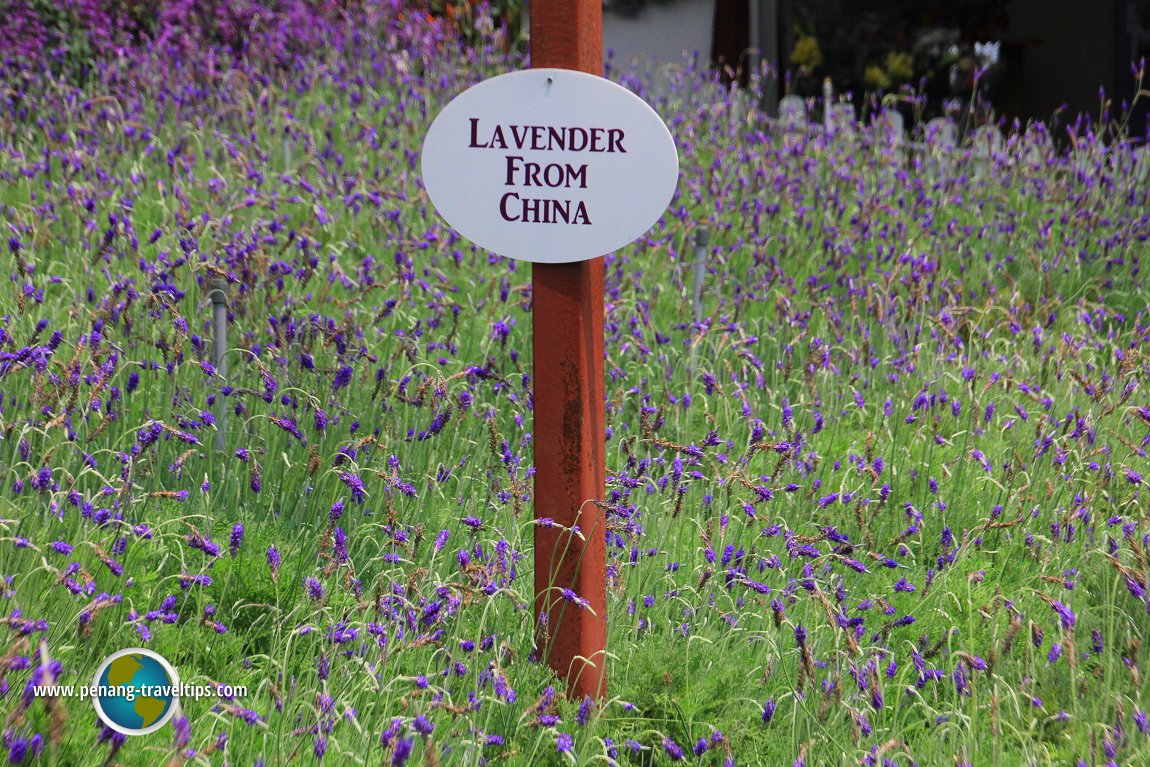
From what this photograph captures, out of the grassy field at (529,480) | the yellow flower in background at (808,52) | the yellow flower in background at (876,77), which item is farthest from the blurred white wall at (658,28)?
the grassy field at (529,480)

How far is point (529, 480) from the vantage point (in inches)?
133

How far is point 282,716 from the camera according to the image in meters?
2.00

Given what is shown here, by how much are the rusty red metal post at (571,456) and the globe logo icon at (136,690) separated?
2.42 feet

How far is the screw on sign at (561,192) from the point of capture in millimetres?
2385

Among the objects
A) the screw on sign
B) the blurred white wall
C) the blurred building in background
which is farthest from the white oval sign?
the blurred white wall

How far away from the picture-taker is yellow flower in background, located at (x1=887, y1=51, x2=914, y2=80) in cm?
1042

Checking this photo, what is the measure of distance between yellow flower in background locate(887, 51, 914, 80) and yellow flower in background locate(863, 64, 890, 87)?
9cm

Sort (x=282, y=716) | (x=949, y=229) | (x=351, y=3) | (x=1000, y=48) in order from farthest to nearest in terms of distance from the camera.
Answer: (x=1000, y=48) → (x=351, y=3) → (x=949, y=229) → (x=282, y=716)

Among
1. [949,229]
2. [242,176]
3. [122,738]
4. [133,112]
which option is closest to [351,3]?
[133,112]

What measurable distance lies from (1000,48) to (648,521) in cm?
910

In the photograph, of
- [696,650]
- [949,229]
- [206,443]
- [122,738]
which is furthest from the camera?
[949,229]

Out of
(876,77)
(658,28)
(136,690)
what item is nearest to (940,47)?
(876,77)

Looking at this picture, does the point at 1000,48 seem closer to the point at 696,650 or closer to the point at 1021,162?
the point at 1021,162

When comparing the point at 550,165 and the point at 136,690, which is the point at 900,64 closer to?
the point at 550,165
